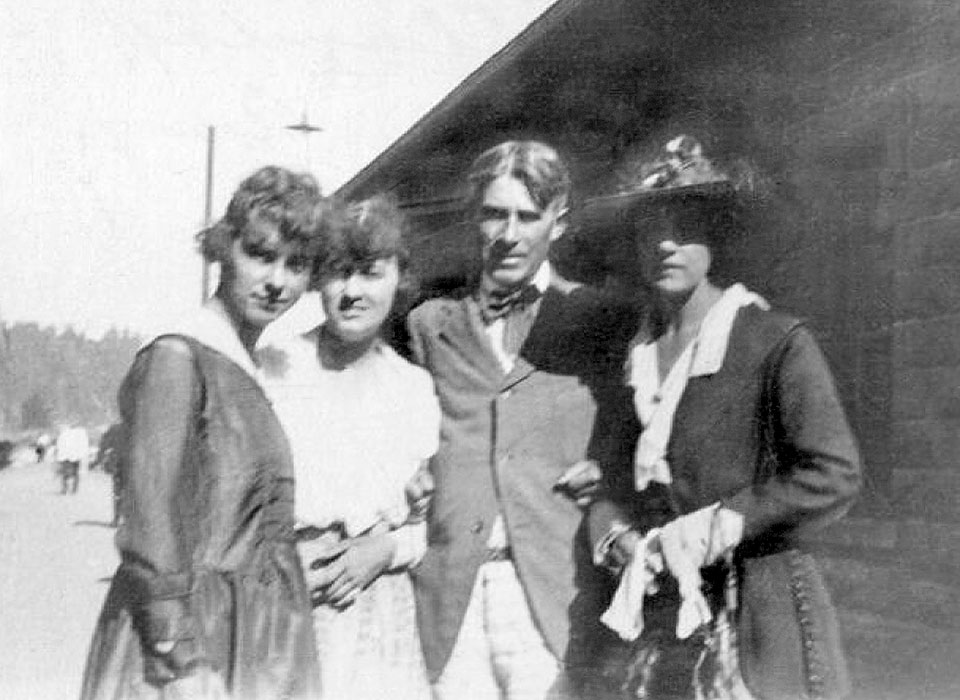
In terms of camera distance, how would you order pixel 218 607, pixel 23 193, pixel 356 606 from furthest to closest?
1. pixel 23 193
2. pixel 356 606
3. pixel 218 607

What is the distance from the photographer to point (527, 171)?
10.5 feet

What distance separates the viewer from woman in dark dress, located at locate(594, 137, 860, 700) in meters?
3.06

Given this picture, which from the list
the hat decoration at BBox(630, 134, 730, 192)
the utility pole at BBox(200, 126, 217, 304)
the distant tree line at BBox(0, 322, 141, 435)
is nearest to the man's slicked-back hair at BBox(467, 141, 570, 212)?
the hat decoration at BBox(630, 134, 730, 192)

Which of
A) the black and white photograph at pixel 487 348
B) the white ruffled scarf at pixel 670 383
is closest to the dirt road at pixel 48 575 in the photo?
the black and white photograph at pixel 487 348

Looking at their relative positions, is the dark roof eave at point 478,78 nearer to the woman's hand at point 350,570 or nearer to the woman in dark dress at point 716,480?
the woman in dark dress at point 716,480

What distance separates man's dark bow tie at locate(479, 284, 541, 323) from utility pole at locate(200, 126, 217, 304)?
27.2 inches

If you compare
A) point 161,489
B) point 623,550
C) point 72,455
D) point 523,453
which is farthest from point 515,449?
point 72,455

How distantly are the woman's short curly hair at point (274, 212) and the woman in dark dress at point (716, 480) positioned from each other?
2.67 feet

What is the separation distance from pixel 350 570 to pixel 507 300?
0.76 metres

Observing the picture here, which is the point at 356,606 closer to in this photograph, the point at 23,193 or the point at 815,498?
the point at 815,498

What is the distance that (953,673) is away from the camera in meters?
3.31

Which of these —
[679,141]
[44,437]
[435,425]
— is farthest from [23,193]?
[679,141]

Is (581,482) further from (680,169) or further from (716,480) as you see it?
Result: (680,169)

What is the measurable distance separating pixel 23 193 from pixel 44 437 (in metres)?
0.65
